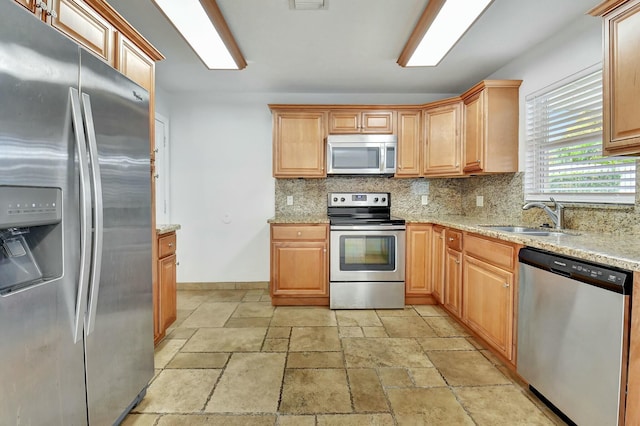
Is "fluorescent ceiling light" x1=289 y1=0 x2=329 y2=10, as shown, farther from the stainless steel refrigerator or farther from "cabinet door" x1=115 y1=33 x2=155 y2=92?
the stainless steel refrigerator

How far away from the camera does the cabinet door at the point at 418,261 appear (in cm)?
332

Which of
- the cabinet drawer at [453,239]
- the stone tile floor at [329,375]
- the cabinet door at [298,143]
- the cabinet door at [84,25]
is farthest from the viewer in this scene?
the cabinet door at [298,143]

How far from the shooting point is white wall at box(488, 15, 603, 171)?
2.21 m

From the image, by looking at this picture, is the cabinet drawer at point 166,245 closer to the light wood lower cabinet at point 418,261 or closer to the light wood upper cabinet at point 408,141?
the light wood lower cabinet at point 418,261

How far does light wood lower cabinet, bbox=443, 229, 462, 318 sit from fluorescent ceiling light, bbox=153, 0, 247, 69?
2.50 metres

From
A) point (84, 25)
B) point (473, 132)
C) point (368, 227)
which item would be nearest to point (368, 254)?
point (368, 227)

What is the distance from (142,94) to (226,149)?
2.25 m

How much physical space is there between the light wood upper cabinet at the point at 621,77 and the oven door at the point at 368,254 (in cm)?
189

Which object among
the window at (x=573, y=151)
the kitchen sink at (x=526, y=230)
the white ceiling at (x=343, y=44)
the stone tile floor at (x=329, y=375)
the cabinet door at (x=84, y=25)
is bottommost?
the stone tile floor at (x=329, y=375)

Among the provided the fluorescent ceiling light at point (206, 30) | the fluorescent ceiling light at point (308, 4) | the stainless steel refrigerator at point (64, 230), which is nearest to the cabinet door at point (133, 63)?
the fluorescent ceiling light at point (206, 30)

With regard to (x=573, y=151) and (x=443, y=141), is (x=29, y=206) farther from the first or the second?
(x=443, y=141)

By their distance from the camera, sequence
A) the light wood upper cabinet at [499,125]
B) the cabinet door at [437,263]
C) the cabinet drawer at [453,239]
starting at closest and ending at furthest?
the cabinet drawer at [453,239], the light wood upper cabinet at [499,125], the cabinet door at [437,263]

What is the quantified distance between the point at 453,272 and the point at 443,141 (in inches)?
57.5

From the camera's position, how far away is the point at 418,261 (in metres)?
3.33
